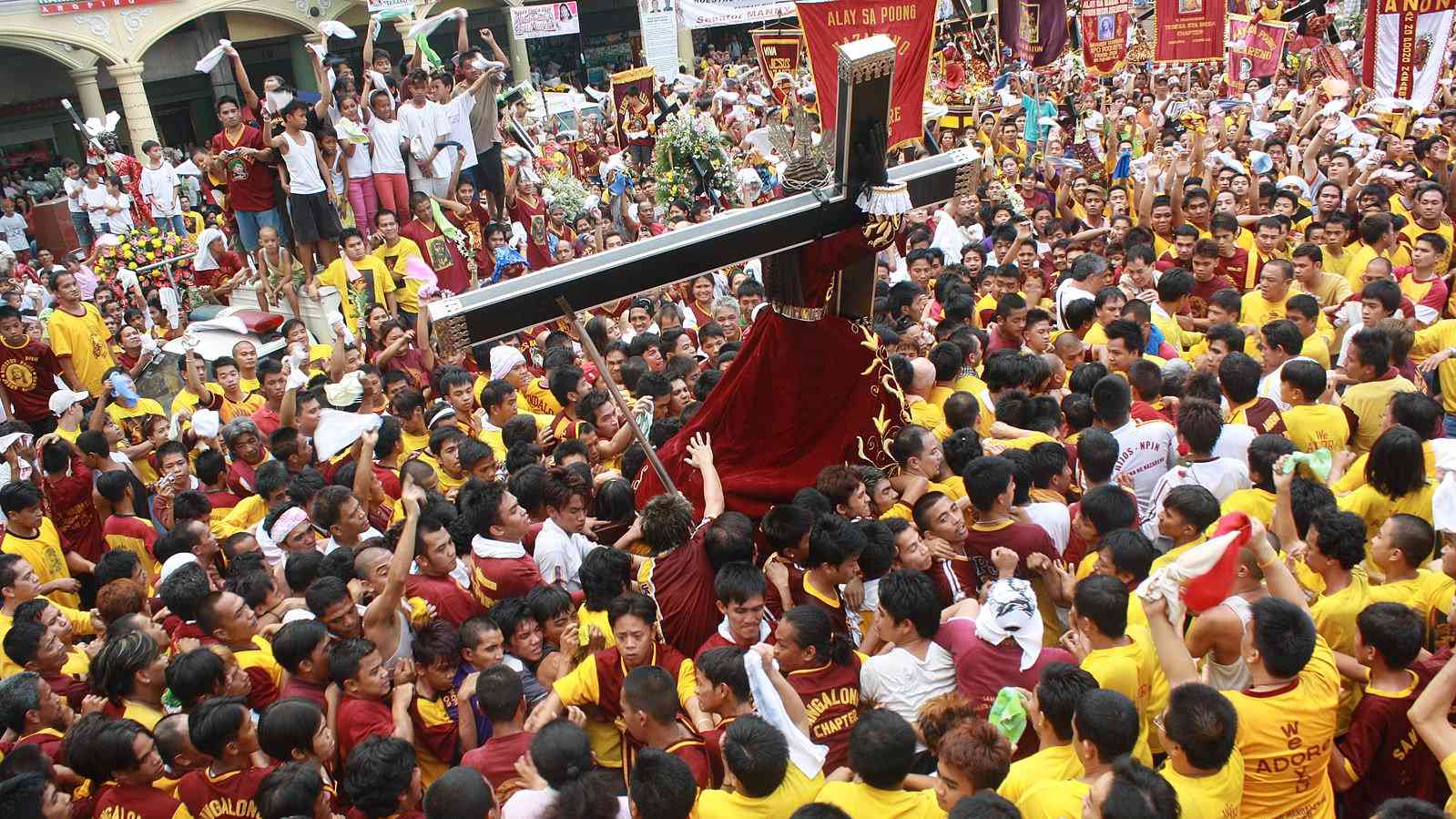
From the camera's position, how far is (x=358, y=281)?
31.6 ft

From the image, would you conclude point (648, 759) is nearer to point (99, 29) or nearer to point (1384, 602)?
point (1384, 602)

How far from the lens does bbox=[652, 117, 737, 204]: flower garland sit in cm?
1233

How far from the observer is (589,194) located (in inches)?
506

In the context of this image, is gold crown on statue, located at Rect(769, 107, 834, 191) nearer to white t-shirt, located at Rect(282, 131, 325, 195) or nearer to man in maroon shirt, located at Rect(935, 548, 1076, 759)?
man in maroon shirt, located at Rect(935, 548, 1076, 759)

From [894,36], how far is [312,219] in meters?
6.52

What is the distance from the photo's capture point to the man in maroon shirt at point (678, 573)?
171 inches

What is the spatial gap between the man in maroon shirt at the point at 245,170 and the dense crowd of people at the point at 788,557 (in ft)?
3.73

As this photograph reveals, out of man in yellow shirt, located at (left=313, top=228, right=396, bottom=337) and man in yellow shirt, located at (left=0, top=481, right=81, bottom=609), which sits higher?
man in yellow shirt, located at (left=313, top=228, right=396, bottom=337)

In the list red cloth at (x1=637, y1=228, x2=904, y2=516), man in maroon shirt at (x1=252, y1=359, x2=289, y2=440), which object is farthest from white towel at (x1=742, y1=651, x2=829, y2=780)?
man in maroon shirt at (x1=252, y1=359, x2=289, y2=440)

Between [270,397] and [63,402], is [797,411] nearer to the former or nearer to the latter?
Answer: [270,397]

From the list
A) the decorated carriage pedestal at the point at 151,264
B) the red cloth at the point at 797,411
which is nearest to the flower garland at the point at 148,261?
the decorated carriage pedestal at the point at 151,264

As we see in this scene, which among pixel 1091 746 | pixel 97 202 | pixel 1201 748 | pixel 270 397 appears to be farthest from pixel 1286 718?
pixel 97 202

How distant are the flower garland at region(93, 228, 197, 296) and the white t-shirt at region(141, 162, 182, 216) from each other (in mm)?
3011

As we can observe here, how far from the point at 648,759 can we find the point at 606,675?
2.65 ft
